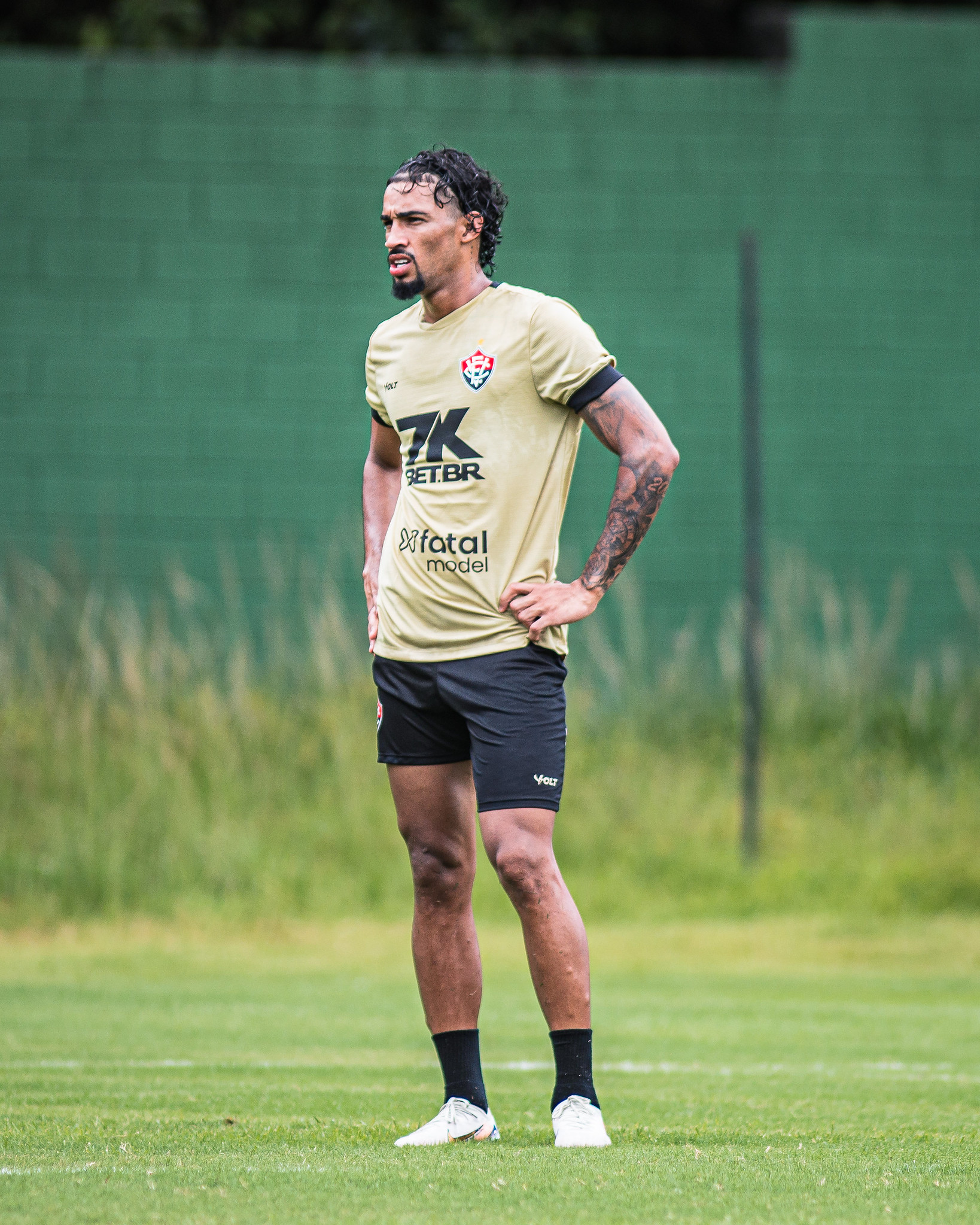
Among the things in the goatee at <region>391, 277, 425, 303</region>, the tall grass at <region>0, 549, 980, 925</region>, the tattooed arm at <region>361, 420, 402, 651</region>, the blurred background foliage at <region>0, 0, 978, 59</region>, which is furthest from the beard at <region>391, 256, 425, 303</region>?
the blurred background foliage at <region>0, 0, 978, 59</region>

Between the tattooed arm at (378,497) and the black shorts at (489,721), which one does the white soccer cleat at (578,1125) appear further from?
the tattooed arm at (378,497)

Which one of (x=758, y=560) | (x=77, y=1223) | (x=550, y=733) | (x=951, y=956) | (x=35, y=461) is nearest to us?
(x=77, y=1223)

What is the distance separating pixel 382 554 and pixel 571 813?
6.68 metres

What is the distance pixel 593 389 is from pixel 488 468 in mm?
301

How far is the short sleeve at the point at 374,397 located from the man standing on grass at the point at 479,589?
0.08 m

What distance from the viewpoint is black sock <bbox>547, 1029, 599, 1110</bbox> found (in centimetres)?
368

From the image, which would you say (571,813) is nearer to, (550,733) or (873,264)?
(873,264)

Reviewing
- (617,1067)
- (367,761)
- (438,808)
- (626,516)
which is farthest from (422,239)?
(367,761)

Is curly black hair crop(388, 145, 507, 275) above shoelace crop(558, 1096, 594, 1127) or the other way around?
above

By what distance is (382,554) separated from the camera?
411cm

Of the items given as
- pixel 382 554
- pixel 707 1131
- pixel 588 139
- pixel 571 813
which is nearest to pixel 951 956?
pixel 571 813

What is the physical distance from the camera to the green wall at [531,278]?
12.6 meters

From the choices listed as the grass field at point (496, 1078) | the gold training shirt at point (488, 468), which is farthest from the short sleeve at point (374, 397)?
the grass field at point (496, 1078)

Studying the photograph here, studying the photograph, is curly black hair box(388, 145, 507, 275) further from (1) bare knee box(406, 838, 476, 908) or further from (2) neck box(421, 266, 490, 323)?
(1) bare knee box(406, 838, 476, 908)
